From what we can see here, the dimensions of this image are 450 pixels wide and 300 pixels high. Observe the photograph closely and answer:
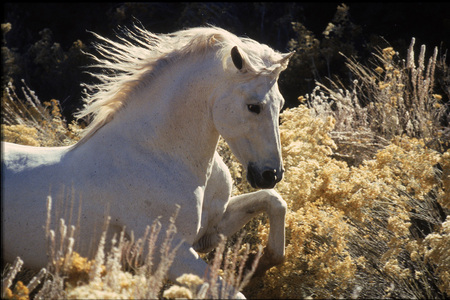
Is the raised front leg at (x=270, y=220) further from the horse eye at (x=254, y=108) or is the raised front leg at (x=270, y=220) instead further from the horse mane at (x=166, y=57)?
the horse mane at (x=166, y=57)

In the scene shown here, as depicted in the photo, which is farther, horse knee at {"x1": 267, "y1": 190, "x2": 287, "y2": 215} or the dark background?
the dark background

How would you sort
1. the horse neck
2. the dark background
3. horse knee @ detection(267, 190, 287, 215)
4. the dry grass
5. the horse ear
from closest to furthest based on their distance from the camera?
the horse ear < the horse neck < horse knee @ detection(267, 190, 287, 215) < the dry grass < the dark background

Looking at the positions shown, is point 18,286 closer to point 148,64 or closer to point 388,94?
point 148,64

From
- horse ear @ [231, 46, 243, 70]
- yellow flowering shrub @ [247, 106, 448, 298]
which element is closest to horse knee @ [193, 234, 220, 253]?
yellow flowering shrub @ [247, 106, 448, 298]

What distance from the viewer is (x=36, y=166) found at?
122 inches

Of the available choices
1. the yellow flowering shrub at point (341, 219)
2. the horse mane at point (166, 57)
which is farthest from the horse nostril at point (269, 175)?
the yellow flowering shrub at point (341, 219)

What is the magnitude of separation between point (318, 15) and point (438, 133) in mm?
5811

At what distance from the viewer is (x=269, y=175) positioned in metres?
2.86

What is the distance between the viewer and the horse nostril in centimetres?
286

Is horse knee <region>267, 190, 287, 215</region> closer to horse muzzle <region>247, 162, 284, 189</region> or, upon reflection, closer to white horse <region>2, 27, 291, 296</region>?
white horse <region>2, 27, 291, 296</region>

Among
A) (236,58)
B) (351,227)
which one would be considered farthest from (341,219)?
(236,58)

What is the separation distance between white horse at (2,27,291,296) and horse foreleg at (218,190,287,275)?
2 cm

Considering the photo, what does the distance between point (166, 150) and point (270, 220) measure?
69 centimetres

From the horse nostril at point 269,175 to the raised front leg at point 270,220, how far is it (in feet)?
1.33
